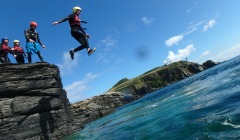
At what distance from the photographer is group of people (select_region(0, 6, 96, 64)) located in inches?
719

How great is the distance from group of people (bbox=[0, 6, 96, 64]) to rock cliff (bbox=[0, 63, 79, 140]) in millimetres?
1500

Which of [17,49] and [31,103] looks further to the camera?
[17,49]

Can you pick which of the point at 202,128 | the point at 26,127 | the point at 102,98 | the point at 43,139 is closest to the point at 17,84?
the point at 26,127

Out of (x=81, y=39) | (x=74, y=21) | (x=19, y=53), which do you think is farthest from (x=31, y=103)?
(x=74, y=21)

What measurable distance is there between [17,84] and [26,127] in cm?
410

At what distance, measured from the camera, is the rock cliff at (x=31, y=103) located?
23.6 meters

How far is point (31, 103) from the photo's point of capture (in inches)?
979

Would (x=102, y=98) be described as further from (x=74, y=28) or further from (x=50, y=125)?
(x=74, y=28)

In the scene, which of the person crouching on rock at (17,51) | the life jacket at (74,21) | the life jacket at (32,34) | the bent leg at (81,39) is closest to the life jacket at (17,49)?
the person crouching on rock at (17,51)

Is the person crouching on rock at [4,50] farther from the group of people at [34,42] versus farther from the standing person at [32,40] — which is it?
the standing person at [32,40]

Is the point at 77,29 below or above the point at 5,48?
below

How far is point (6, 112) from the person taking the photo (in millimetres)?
23594

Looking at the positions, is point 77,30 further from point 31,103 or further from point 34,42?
point 31,103

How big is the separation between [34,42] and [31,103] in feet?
18.7
